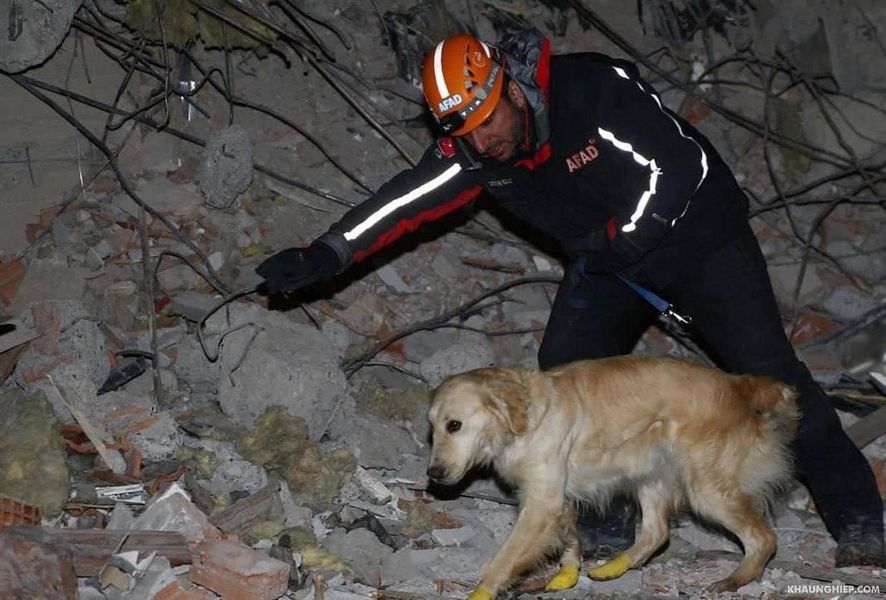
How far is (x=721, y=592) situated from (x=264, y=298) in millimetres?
3310

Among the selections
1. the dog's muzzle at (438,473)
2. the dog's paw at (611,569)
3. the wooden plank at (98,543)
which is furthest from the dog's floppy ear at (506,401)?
the wooden plank at (98,543)

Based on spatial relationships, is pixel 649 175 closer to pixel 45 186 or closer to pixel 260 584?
pixel 260 584

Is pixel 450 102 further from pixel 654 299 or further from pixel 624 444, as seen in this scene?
pixel 624 444

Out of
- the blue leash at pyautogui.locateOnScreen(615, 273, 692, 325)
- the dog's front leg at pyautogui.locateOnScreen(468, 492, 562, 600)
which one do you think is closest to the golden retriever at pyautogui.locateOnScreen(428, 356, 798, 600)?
the dog's front leg at pyautogui.locateOnScreen(468, 492, 562, 600)

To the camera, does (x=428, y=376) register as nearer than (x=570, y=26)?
Yes

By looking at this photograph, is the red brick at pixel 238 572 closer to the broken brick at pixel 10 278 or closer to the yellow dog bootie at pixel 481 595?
the yellow dog bootie at pixel 481 595

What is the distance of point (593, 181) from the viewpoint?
525 cm

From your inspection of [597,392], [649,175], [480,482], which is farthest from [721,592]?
[649,175]

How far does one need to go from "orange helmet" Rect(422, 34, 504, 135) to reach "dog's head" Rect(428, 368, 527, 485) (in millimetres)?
1143

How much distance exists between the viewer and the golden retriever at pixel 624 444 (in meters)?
5.08

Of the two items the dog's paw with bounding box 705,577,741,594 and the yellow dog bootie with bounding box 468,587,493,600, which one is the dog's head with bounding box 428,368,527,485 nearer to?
the yellow dog bootie with bounding box 468,587,493,600

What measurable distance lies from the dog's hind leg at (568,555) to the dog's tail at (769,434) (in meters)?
0.83

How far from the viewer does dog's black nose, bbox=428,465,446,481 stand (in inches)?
193

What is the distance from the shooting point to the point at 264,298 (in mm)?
7102
